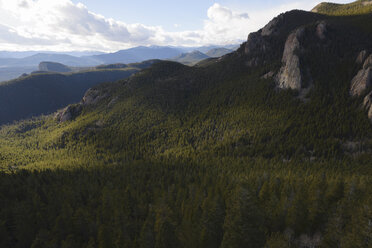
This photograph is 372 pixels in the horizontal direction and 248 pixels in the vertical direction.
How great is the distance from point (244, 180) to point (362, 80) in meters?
123

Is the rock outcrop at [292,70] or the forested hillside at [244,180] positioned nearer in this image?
the forested hillside at [244,180]

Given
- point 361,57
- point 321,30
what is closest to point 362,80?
point 361,57

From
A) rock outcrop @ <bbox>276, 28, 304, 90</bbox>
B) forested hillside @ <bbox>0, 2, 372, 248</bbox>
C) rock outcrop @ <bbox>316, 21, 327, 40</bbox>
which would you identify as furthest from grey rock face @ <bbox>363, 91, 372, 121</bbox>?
rock outcrop @ <bbox>316, 21, 327, 40</bbox>

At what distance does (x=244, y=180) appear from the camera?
9231 centimetres

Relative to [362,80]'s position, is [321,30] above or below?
above

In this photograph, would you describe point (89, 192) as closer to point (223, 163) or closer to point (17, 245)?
point (17, 245)

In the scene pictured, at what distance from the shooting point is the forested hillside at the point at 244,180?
4931 centimetres

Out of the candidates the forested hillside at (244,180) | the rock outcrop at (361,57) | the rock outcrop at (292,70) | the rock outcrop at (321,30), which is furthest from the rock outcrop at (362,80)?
the rock outcrop at (321,30)

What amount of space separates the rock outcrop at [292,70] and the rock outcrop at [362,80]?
3723cm

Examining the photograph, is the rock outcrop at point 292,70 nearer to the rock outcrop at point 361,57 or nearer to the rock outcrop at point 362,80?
the rock outcrop at point 362,80

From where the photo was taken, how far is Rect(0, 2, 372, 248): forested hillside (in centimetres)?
4931

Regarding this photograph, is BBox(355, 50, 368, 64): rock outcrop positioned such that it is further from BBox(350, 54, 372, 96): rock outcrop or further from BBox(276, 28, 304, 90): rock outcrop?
BBox(276, 28, 304, 90): rock outcrop

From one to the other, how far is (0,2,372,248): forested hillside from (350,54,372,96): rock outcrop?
187 centimetres

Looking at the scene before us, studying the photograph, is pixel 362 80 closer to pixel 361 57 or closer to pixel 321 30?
pixel 361 57
